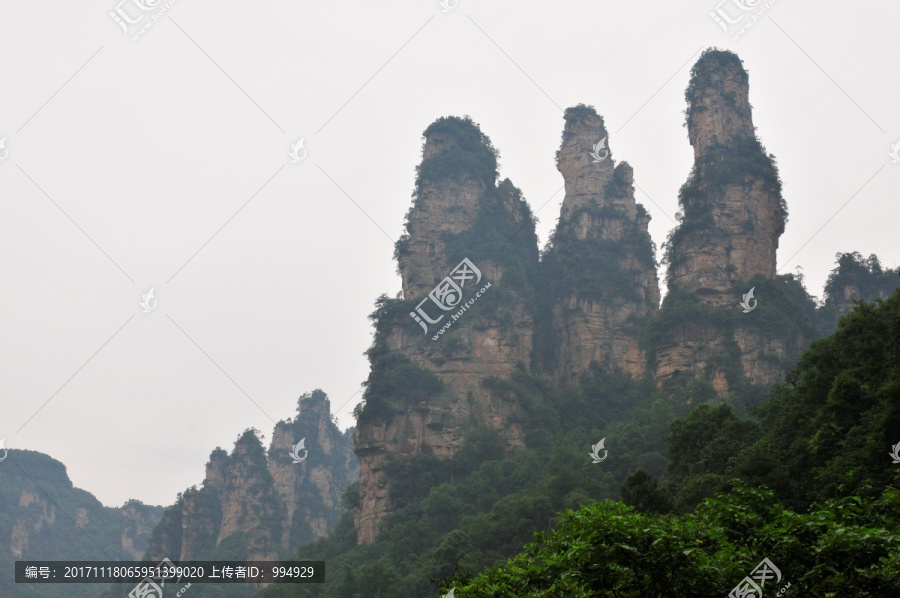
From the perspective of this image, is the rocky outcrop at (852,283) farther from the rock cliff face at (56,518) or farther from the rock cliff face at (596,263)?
the rock cliff face at (56,518)

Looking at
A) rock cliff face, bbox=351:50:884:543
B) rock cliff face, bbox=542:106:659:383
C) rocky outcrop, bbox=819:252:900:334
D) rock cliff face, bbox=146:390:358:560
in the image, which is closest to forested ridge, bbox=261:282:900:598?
rock cliff face, bbox=351:50:884:543

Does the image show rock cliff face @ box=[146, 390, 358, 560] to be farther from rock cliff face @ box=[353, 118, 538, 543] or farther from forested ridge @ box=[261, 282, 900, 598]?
rock cliff face @ box=[353, 118, 538, 543]

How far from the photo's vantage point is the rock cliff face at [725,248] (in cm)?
4769

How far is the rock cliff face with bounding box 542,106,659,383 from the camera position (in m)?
58.7

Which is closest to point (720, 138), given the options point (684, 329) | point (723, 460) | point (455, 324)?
point (684, 329)

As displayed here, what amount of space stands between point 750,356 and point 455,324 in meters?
19.0

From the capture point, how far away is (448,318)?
186 ft

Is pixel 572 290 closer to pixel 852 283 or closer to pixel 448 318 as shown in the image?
pixel 448 318

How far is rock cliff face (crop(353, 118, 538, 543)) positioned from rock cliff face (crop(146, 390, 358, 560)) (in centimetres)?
2502

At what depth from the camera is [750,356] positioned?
47406 millimetres

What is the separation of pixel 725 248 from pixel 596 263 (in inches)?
470

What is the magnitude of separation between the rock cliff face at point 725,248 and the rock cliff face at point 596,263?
8.13 metres

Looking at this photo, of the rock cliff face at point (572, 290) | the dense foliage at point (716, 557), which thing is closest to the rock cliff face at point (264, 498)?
the rock cliff face at point (572, 290)

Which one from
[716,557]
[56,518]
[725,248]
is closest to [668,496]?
[716,557]
